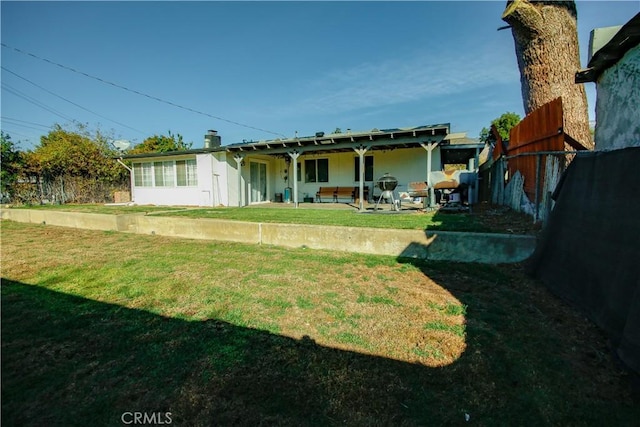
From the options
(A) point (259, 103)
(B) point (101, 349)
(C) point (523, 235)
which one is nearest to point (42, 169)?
(A) point (259, 103)

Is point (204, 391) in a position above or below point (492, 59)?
below

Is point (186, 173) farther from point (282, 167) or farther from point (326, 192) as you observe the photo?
point (326, 192)

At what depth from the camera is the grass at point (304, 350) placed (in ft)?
5.36

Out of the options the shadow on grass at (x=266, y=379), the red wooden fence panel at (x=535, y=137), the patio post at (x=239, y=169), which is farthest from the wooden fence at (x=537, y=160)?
the patio post at (x=239, y=169)

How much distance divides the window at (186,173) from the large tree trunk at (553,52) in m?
13.9

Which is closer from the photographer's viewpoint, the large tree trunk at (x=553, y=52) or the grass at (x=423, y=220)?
the grass at (x=423, y=220)

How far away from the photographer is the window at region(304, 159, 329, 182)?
1538 cm

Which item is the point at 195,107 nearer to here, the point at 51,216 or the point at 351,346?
the point at 51,216

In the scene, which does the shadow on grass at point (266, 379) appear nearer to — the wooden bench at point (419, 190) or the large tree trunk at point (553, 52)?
the large tree trunk at point (553, 52)

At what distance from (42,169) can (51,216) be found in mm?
10412

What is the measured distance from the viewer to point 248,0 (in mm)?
10609

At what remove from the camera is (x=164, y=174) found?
629 inches

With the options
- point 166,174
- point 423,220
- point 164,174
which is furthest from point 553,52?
point 164,174

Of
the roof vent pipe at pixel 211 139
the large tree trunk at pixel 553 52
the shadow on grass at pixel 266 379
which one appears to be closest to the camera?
the shadow on grass at pixel 266 379
